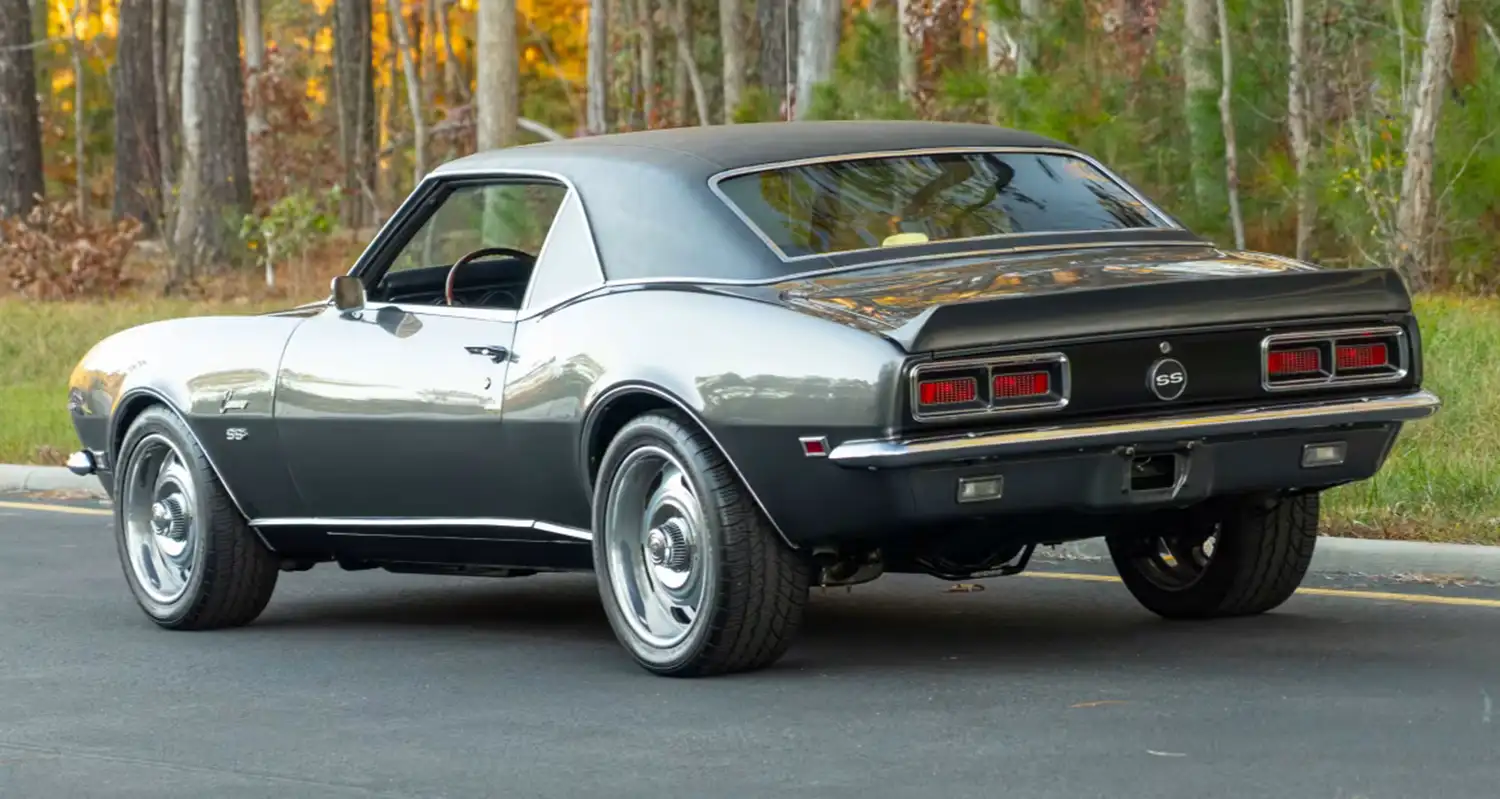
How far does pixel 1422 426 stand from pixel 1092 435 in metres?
5.93

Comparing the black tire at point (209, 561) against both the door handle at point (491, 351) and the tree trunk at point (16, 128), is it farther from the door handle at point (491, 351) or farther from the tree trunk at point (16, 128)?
the tree trunk at point (16, 128)

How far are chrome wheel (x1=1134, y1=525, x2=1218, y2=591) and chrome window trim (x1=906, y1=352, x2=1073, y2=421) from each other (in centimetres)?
157

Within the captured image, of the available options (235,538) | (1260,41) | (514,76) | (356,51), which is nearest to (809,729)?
(235,538)

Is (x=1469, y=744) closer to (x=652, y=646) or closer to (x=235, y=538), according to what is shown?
(x=652, y=646)

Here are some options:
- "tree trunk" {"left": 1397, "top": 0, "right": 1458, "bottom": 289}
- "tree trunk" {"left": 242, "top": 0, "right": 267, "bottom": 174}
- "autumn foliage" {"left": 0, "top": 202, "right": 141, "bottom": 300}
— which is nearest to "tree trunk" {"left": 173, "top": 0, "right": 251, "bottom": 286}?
"autumn foliage" {"left": 0, "top": 202, "right": 141, "bottom": 300}

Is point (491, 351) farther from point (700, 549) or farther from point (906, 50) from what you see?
point (906, 50)

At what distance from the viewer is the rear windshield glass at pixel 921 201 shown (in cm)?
766

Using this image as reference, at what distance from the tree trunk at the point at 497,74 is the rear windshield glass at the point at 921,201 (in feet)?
59.6

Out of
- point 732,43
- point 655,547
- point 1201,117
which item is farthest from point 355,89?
point 655,547

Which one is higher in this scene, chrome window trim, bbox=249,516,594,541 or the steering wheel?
the steering wheel

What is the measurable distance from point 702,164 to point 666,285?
49 centimetres

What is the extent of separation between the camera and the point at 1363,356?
24.1ft

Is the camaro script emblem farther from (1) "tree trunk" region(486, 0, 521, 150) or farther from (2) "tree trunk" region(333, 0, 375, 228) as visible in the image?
(2) "tree trunk" region(333, 0, 375, 228)

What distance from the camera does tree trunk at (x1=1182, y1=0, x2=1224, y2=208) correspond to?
20.9 m
